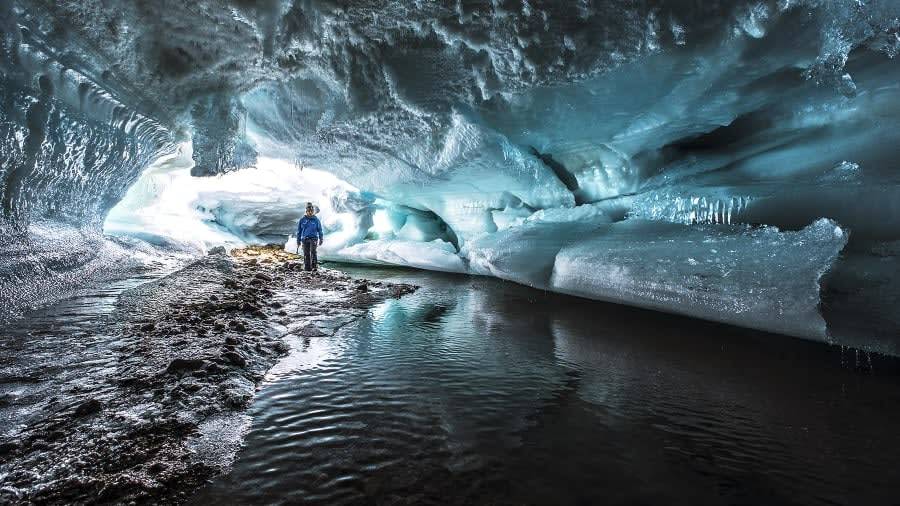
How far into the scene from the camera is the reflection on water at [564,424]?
1812 mm

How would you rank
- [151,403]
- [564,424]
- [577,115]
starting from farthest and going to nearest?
1. [577,115]
2. [564,424]
3. [151,403]

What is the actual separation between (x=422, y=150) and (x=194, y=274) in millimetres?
4974

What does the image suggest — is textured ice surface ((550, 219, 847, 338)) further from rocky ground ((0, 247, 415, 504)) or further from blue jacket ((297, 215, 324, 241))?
blue jacket ((297, 215, 324, 241))

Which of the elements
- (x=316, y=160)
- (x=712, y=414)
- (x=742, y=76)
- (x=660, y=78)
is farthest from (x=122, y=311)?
(x=742, y=76)

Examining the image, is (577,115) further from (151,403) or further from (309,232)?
(151,403)

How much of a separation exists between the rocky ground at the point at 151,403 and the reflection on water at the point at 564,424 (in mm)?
226

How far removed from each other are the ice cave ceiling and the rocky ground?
2141 mm

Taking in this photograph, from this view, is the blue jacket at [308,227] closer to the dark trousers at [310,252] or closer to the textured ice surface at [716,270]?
the dark trousers at [310,252]

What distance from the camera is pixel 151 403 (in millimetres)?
2234

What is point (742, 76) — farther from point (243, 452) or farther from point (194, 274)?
point (194, 274)

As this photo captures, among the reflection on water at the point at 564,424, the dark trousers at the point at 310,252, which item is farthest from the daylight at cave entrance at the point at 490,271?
the dark trousers at the point at 310,252

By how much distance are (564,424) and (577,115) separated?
18.0ft

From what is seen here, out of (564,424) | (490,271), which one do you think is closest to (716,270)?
(564,424)

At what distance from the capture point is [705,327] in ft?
16.7
